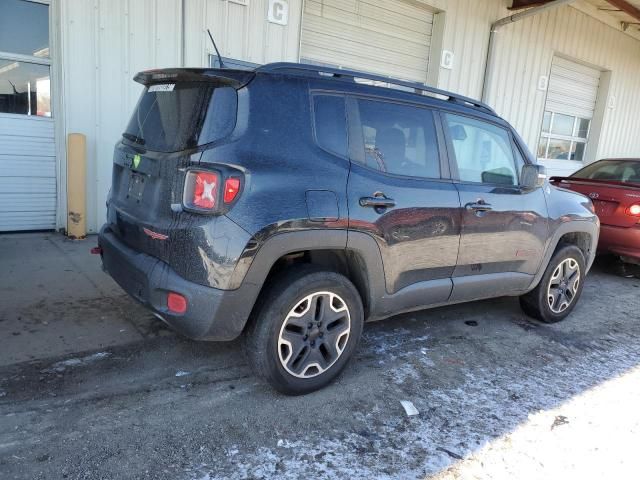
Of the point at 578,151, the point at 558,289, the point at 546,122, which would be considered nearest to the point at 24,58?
the point at 558,289

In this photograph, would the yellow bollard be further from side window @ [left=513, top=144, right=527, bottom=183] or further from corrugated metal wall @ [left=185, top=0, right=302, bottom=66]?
side window @ [left=513, top=144, right=527, bottom=183]

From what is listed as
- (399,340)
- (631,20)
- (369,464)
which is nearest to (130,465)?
(369,464)

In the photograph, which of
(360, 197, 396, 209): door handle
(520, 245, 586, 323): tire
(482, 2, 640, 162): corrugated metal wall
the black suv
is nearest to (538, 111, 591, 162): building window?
(482, 2, 640, 162): corrugated metal wall

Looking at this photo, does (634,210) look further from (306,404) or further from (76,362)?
(76,362)

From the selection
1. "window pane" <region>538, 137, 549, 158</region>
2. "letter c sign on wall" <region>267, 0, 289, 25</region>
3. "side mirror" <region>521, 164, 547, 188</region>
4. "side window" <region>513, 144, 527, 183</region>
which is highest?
"letter c sign on wall" <region>267, 0, 289, 25</region>

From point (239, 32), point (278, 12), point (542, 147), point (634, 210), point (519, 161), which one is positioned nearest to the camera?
point (519, 161)

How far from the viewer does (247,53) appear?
7215 millimetres

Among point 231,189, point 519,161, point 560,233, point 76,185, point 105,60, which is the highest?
point 105,60

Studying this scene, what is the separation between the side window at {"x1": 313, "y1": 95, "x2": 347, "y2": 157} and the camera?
305cm

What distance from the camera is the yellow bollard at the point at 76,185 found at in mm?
5953

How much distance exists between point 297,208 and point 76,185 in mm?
4293

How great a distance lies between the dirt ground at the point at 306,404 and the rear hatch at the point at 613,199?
8.00ft

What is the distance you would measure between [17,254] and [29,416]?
3303 mm

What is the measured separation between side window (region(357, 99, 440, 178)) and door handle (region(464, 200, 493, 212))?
0.35 m
